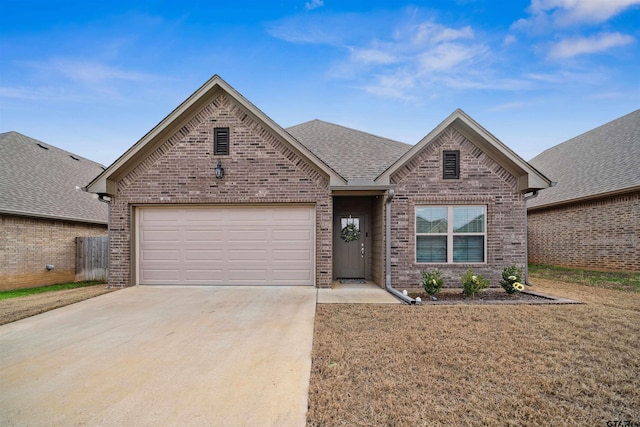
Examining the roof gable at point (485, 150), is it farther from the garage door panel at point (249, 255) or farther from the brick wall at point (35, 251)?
the brick wall at point (35, 251)

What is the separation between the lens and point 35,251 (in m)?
10.5

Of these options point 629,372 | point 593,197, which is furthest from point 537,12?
point 629,372

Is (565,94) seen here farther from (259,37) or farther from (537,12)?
(259,37)

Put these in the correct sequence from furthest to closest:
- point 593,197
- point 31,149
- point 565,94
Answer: point 565,94 < point 31,149 < point 593,197

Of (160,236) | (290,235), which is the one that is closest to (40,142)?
(160,236)

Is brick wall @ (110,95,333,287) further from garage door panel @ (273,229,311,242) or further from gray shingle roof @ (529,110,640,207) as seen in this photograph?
gray shingle roof @ (529,110,640,207)

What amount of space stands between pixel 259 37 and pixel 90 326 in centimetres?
1178

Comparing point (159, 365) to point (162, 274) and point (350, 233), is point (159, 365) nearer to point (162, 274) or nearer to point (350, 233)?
point (162, 274)

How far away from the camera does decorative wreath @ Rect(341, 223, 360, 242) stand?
10.2 meters

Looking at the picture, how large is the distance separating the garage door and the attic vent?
13.0 feet

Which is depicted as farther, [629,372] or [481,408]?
[629,372]

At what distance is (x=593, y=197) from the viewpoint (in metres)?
12.4

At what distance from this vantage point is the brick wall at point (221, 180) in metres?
8.59

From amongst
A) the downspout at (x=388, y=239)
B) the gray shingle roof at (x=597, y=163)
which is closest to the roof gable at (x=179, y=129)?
the downspout at (x=388, y=239)
